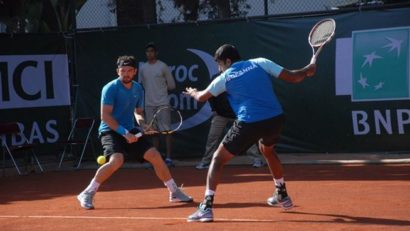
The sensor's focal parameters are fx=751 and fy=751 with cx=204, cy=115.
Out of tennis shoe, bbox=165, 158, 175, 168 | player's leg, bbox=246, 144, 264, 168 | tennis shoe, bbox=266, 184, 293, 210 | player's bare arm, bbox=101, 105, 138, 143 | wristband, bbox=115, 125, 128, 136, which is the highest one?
player's bare arm, bbox=101, 105, 138, 143

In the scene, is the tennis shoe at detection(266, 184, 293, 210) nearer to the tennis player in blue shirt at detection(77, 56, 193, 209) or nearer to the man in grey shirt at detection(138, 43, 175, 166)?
the tennis player in blue shirt at detection(77, 56, 193, 209)

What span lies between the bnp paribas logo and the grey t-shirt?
9.57 feet

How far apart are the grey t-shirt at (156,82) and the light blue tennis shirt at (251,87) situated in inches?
219

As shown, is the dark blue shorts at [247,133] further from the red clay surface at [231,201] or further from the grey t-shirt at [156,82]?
the grey t-shirt at [156,82]

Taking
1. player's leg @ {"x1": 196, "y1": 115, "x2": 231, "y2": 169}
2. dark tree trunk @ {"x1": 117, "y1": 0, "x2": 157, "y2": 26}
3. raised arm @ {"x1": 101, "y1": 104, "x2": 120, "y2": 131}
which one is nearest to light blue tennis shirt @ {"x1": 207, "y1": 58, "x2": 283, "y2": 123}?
raised arm @ {"x1": 101, "y1": 104, "x2": 120, "y2": 131}

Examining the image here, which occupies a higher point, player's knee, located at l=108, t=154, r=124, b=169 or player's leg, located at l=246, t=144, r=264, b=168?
player's knee, located at l=108, t=154, r=124, b=169

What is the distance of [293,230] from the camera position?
21.9 ft

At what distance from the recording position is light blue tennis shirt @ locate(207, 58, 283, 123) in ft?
23.7

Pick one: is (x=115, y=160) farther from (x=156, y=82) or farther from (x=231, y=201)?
(x=156, y=82)

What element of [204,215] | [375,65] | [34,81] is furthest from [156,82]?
[204,215]

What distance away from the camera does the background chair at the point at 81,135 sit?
1355 cm

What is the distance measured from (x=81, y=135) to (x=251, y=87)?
7.65 meters

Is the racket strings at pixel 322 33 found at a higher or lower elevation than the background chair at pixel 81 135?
higher

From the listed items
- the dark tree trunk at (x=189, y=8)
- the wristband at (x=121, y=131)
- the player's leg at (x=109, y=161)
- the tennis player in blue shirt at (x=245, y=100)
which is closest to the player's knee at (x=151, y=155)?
the player's leg at (x=109, y=161)
